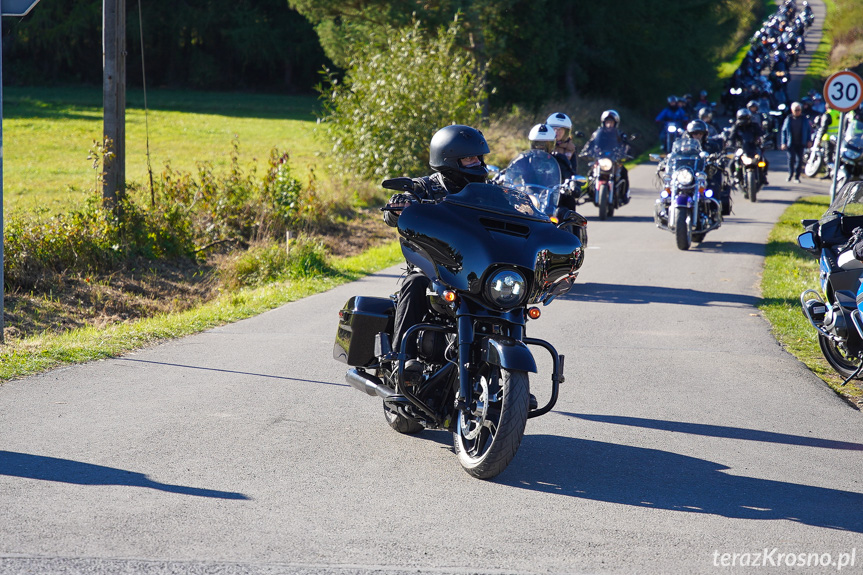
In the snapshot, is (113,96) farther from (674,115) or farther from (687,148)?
(674,115)

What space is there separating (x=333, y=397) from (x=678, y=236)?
360 inches

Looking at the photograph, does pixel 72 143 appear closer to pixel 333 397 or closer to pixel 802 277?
pixel 802 277

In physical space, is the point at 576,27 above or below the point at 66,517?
above

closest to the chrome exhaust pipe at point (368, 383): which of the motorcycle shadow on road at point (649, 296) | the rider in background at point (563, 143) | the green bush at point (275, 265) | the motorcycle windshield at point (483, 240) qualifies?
the motorcycle windshield at point (483, 240)

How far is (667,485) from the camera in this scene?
195 inches

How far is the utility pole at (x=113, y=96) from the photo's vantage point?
1148 centimetres

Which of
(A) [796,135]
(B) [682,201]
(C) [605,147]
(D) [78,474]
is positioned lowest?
(D) [78,474]

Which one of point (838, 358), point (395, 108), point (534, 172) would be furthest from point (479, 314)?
point (395, 108)

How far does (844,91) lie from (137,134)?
26.1 meters

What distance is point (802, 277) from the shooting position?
39.8 ft

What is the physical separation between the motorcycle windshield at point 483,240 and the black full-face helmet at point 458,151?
0.43 metres

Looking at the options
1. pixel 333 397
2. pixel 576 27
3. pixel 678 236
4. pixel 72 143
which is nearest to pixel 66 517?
pixel 333 397

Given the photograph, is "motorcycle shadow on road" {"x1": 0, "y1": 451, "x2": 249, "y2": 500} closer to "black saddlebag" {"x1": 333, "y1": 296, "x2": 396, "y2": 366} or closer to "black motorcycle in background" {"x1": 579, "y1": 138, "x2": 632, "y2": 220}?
A: "black saddlebag" {"x1": 333, "y1": 296, "x2": 396, "y2": 366}

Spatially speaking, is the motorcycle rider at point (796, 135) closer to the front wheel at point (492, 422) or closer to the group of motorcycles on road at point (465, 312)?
the group of motorcycles on road at point (465, 312)
